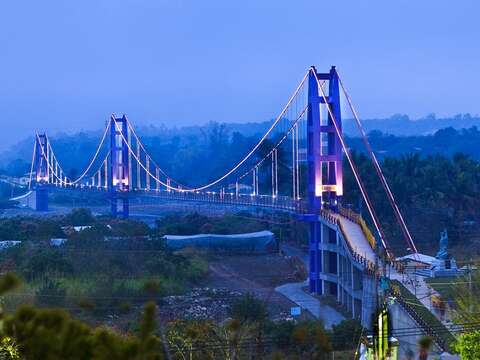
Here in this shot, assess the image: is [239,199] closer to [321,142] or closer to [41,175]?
[321,142]

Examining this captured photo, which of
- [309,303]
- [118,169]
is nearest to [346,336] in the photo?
[309,303]

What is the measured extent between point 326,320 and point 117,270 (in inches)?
205

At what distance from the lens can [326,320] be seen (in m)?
15.7

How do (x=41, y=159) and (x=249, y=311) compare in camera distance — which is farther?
(x=41, y=159)

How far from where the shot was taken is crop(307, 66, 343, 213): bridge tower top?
64.1 feet

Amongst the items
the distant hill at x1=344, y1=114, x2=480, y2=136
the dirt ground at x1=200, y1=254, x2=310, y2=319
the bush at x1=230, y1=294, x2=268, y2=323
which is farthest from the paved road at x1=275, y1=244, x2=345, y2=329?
the distant hill at x1=344, y1=114, x2=480, y2=136

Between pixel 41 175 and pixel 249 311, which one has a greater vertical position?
pixel 41 175

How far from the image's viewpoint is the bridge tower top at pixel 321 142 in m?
19.5

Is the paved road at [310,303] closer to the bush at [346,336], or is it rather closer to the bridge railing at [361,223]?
the bridge railing at [361,223]

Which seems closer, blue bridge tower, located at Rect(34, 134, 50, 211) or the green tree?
the green tree

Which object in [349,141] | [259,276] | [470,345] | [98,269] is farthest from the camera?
[349,141]

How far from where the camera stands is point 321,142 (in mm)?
19938

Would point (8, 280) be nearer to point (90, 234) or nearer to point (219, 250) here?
point (90, 234)

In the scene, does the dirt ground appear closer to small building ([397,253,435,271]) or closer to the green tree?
small building ([397,253,435,271])
